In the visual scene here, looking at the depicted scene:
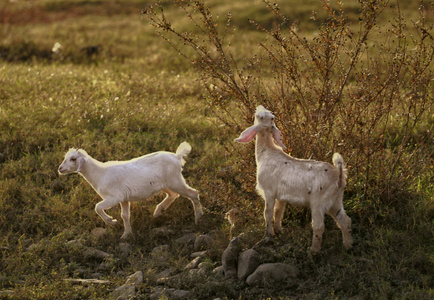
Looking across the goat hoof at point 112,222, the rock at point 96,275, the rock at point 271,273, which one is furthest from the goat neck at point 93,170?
the rock at point 271,273

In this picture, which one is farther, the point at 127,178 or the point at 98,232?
the point at 98,232

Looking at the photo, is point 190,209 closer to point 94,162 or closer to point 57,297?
point 94,162

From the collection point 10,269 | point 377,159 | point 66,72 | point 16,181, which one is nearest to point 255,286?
point 377,159

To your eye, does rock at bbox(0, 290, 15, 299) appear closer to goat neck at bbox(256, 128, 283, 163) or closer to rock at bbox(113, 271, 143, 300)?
rock at bbox(113, 271, 143, 300)

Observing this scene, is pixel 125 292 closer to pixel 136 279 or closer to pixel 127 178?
pixel 136 279

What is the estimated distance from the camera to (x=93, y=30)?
21.2 metres

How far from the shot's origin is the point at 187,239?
285 inches

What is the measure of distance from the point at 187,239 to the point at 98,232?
1.33 m

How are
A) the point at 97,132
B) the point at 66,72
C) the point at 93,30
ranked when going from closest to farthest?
the point at 97,132 → the point at 66,72 → the point at 93,30

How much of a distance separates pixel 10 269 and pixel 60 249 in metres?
0.69

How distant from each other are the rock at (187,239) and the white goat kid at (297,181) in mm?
1362

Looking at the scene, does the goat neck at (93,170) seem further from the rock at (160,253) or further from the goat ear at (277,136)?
the goat ear at (277,136)

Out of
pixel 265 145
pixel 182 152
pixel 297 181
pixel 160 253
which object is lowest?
pixel 160 253

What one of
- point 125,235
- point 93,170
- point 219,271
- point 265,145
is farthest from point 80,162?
point 265,145
